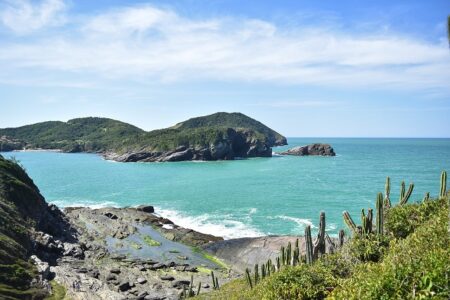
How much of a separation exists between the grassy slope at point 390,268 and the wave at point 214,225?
92.1 ft

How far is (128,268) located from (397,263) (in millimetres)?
35222

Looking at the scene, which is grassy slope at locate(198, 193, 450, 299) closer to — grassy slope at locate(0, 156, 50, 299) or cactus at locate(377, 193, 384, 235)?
cactus at locate(377, 193, 384, 235)

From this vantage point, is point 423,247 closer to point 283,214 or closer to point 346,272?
point 346,272

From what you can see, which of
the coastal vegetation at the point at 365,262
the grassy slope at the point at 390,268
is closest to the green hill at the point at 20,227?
the coastal vegetation at the point at 365,262

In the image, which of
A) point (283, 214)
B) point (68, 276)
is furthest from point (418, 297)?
point (283, 214)

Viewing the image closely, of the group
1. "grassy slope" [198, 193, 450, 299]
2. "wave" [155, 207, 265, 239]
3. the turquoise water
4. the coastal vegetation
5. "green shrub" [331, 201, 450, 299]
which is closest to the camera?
"green shrub" [331, 201, 450, 299]

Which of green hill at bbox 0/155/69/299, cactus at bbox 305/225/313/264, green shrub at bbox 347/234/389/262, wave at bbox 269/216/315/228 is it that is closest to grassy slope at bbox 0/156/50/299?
green hill at bbox 0/155/69/299

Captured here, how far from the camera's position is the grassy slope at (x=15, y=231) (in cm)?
2939

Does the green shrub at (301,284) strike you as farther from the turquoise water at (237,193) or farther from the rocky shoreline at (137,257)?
the turquoise water at (237,193)

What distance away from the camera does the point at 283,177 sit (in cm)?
10738

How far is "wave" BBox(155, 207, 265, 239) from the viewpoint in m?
53.0

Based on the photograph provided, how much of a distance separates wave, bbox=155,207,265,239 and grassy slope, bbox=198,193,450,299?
→ 2808 cm

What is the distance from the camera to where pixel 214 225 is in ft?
191

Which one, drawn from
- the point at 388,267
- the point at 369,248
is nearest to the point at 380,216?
the point at 369,248
